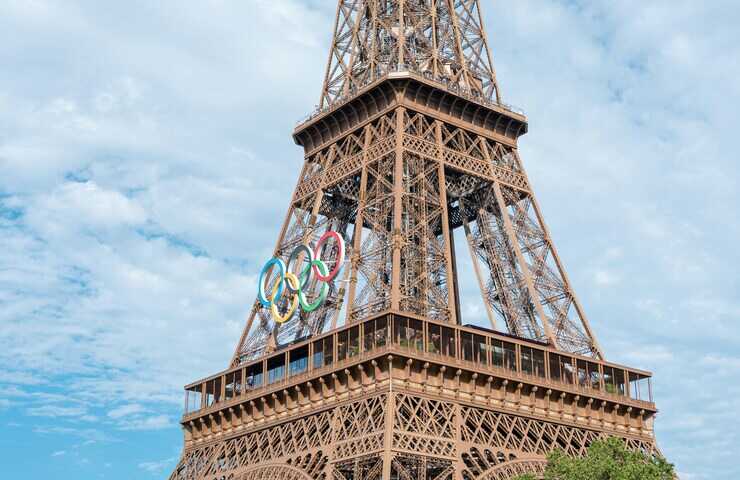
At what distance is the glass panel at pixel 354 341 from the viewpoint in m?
51.1

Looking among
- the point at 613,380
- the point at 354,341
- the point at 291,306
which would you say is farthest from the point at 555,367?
the point at 291,306

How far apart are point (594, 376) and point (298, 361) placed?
53.9 feet

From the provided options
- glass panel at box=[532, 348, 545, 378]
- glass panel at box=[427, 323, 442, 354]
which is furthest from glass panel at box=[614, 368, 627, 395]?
glass panel at box=[427, 323, 442, 354]

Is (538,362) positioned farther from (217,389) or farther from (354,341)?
(217,389)

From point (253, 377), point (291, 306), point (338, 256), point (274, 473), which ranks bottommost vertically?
point (274, 473)

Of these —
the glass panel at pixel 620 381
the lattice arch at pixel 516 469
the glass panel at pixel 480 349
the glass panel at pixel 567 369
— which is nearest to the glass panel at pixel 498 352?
the glass panel at pixel 480 349

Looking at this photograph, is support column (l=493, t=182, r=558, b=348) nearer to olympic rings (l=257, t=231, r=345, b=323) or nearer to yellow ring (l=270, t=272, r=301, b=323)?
olympic rings (l=257, t=231, r=345, b=323)

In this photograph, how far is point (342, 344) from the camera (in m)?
52.2

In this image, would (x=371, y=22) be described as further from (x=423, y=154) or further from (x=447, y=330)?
(x=447, y=330)

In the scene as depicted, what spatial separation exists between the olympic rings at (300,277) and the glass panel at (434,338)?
6856 mm

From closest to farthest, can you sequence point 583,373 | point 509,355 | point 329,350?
point 329,350 < point 509,355 < point 583,373

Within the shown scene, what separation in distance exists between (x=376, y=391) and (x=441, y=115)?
20813mm

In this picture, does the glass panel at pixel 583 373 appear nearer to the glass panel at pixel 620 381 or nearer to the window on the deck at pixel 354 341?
the glass panel at pixel 620 381

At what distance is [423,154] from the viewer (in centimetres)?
5978
